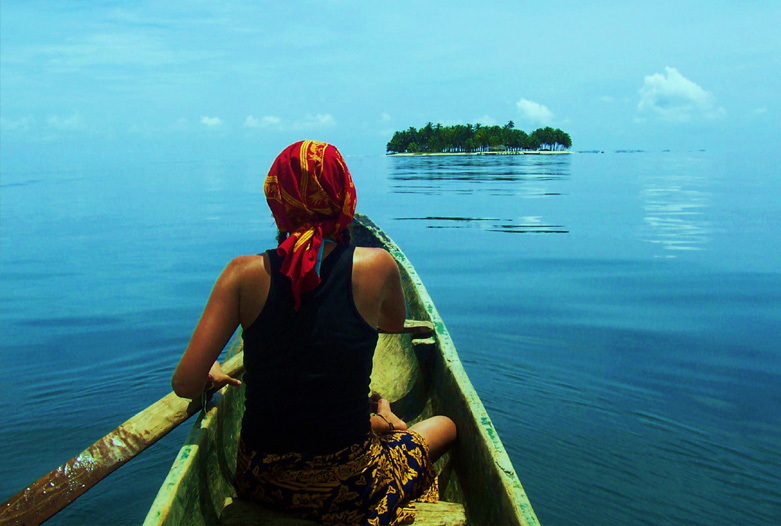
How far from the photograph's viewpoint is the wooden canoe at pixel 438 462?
2.44 metres

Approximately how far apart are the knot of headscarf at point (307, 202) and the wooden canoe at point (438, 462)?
0.92m

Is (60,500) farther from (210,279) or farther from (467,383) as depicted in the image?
(210,279)

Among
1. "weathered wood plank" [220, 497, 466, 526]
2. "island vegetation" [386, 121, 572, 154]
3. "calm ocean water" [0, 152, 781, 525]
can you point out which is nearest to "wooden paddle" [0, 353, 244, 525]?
"weathered wood plank" [220, 497, 466, 526]

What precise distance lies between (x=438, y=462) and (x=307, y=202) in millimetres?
1865

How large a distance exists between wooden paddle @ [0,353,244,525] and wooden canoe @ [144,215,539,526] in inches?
6.4

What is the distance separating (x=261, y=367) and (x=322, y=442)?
0.36 meters

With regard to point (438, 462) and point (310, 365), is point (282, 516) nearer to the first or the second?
point (310, 365)

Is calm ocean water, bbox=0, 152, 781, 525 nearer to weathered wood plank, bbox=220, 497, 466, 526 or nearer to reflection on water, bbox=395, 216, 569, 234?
reflection on water, bbox=395, 216, 569, 234

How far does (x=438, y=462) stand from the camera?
344 centimetres

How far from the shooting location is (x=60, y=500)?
2584 millimetres

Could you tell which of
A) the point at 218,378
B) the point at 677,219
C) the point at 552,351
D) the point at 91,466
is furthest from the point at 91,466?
the point at 677,219

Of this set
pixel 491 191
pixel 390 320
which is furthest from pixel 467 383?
pixel 491 191

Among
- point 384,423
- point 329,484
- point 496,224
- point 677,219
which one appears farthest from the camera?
point 677,219

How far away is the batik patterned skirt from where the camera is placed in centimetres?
233
